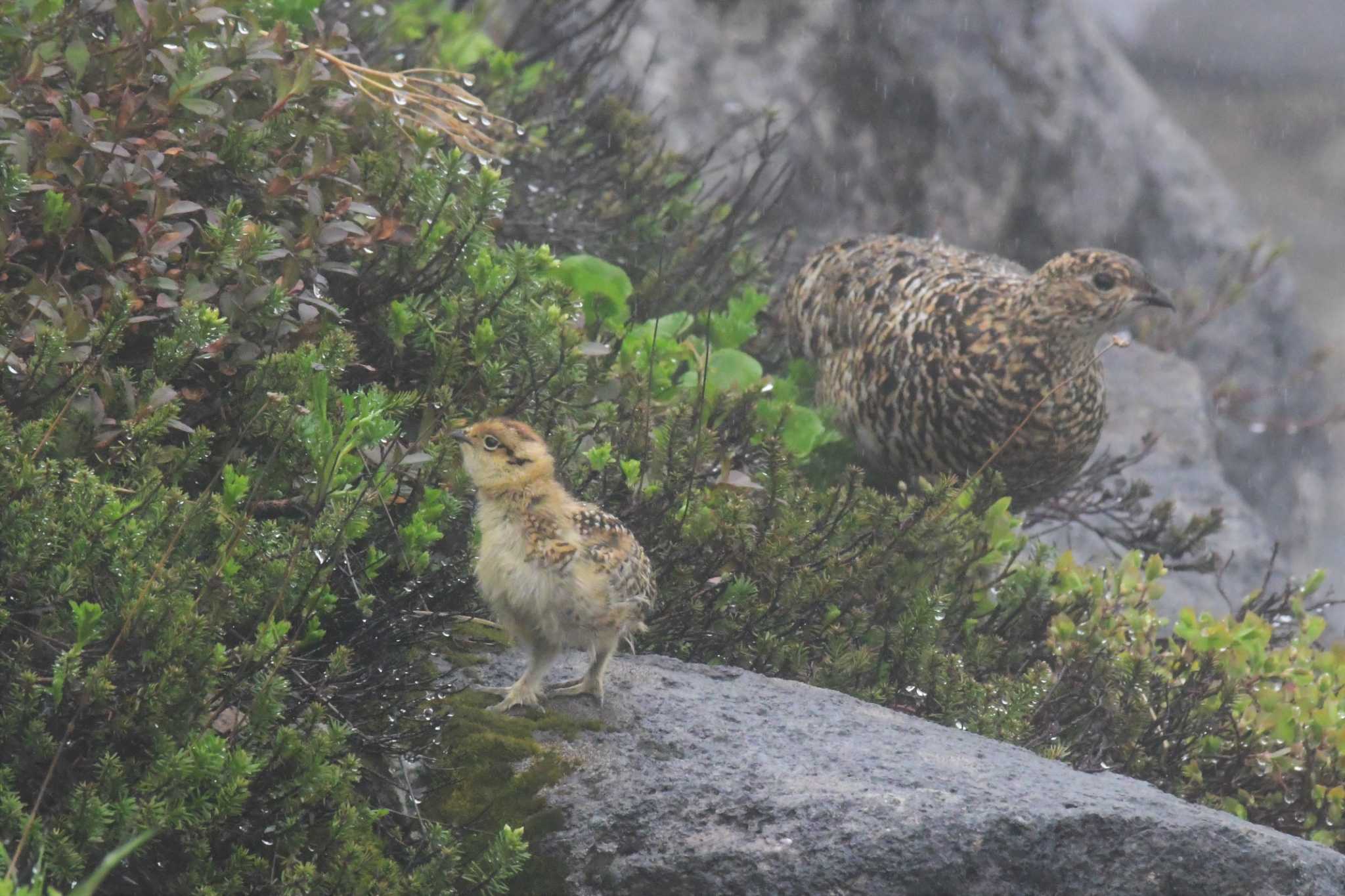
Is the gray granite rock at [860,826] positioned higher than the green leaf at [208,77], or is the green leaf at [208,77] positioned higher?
the green leaf at [208,77]

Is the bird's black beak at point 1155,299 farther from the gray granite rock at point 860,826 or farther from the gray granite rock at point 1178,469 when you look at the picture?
the gray granite rock at point 860,826

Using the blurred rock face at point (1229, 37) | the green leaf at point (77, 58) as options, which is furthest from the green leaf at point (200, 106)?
the blurred rock face at point (1229, 37)

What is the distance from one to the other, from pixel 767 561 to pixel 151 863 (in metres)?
2.09

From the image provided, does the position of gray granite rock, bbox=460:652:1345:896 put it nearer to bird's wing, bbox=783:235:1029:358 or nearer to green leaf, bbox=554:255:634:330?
green leaf, bbox=554:255:634:330

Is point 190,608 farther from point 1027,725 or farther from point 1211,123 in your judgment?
point 1211,123

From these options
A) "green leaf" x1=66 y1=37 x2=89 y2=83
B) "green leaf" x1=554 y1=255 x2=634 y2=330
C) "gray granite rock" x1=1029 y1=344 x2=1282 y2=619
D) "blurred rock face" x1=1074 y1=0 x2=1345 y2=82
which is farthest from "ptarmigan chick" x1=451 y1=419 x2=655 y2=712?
"blurred rock face" x1=1074 y1=0 x2=1345 y2=82

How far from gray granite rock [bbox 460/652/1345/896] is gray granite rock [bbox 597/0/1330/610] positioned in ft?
22.4

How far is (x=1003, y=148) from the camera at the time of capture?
11031 millimetres

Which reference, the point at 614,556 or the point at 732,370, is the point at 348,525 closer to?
the point at 614,556

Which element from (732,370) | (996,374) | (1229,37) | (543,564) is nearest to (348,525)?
(543,564)

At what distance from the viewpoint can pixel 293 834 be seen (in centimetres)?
299

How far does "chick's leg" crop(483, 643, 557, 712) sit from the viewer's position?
11.9 feet

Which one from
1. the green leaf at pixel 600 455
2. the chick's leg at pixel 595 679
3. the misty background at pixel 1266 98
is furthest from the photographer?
the misty background at pixel 1266 98

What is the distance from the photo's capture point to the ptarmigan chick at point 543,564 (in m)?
3.56
